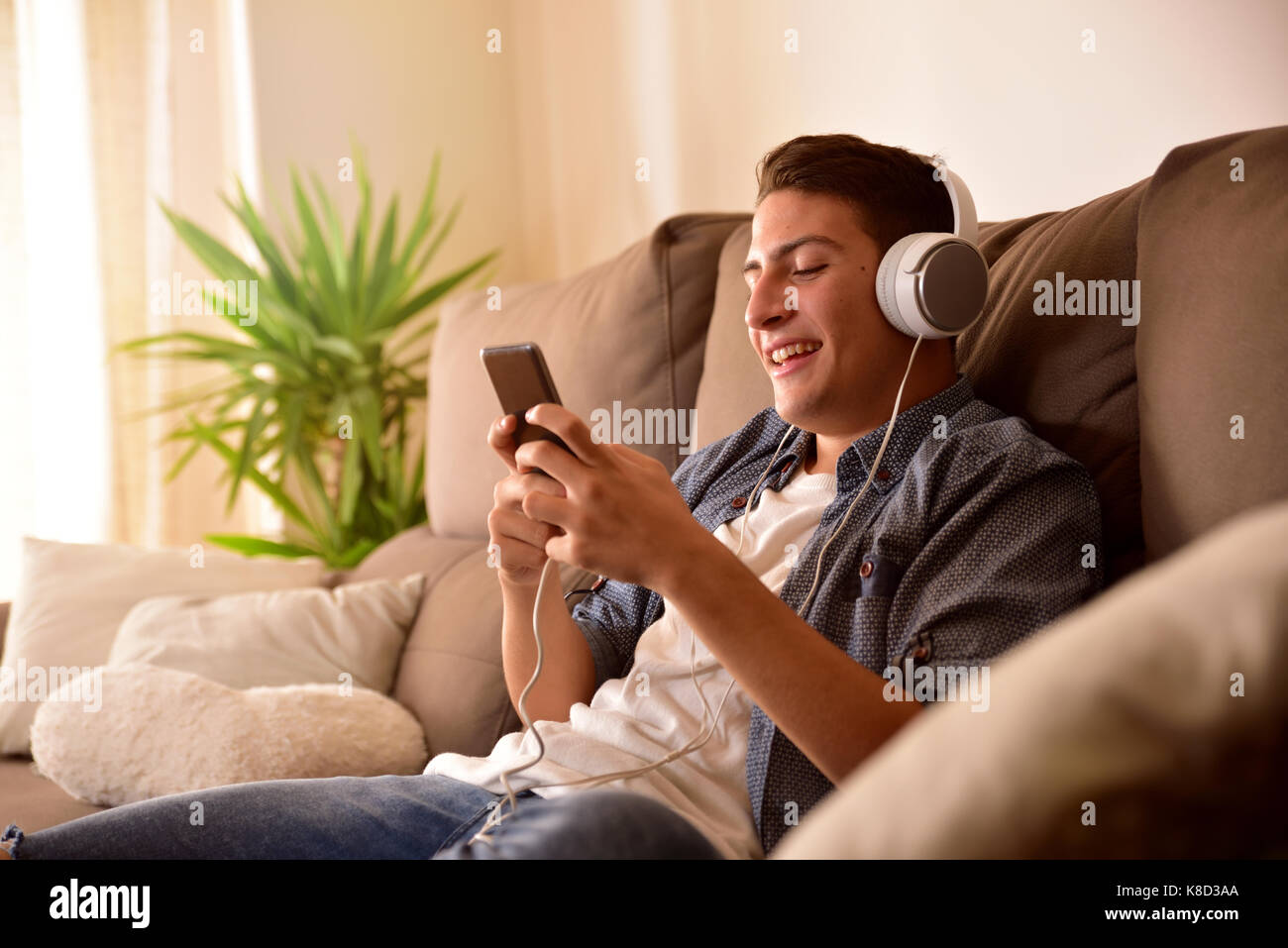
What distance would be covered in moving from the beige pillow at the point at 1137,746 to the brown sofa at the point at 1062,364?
0.6 inches

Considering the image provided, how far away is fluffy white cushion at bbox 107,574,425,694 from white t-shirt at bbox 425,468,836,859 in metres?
0.66

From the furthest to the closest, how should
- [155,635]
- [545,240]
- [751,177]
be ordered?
[545,240], [751,177], [155,635]

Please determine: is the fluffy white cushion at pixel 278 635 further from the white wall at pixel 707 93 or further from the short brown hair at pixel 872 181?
the white wall at pixel 707 93

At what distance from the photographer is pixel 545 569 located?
1.00 meters

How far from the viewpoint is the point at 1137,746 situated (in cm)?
29

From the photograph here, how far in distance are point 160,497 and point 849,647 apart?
8.62 ft

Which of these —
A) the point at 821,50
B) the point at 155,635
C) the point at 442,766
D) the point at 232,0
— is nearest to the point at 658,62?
the point at 821,50

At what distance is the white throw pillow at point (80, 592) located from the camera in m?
1.70

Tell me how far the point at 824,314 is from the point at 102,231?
102 inches

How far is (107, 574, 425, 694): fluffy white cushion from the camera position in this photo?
163 cm

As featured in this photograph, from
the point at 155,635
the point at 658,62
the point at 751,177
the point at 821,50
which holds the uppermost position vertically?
the point at 658,62
